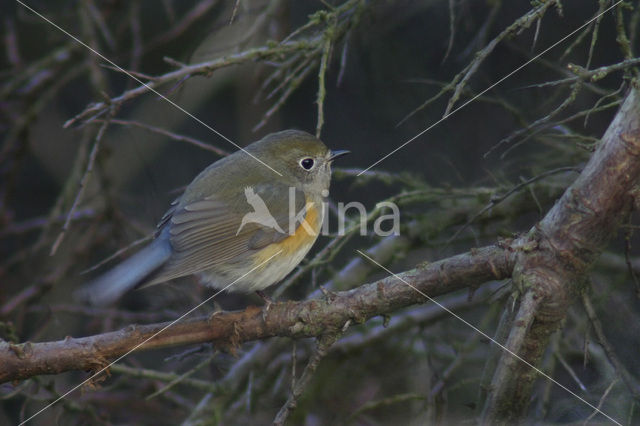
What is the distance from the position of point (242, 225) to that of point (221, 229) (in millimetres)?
118

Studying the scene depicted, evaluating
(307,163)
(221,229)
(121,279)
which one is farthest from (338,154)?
(121,279)

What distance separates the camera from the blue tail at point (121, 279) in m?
2.88

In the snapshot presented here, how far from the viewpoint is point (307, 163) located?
3.78m

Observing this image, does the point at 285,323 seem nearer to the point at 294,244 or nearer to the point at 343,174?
the point at 294,244

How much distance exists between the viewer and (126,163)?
4.93 m

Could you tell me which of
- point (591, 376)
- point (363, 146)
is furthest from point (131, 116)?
point (591, 376)

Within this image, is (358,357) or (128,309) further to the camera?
(128,309)

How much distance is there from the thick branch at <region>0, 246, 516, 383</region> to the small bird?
421mm

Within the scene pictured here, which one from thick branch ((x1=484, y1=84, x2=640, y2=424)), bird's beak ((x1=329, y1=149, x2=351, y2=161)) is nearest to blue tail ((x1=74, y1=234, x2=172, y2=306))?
bird's beak ((x1=329, y1=149, x2=351, y2=161))

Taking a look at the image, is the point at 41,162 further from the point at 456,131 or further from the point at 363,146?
the point at 456,131

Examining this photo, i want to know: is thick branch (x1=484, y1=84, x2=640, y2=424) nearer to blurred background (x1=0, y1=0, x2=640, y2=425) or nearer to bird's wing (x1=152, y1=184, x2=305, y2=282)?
blurred background (x1=0, y1=0, x2=640, y2=425)

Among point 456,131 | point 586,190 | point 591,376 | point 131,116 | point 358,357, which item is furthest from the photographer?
point 131,116

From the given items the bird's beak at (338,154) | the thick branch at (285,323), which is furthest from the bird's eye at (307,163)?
the thick branch at (285,323)

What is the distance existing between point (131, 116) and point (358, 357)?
109 inches
